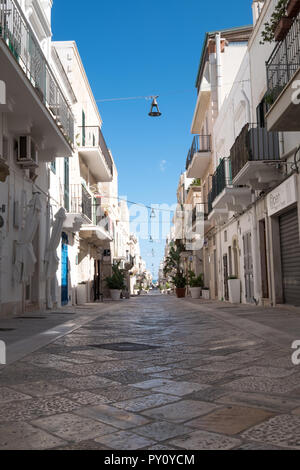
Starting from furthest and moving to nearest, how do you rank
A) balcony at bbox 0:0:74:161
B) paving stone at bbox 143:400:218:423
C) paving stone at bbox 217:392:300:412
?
1. balcony at bbox 0:0:74:161
2. paving stone at bbox 217:392:300:412
3. paving stone at bbox 143:400:218:423

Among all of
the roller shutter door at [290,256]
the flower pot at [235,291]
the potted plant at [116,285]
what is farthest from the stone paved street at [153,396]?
the potted plant at [116,285]

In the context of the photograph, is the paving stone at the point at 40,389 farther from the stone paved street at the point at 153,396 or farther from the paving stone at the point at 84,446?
the paving stone at the point at 84,446

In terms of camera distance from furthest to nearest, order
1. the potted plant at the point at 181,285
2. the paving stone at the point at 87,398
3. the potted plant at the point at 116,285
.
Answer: the potted plant at the point at 181,285 → the potted plant at the point at 116,285 → the paving stone at the point at 87,398

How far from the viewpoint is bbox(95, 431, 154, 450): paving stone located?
228 centimetres

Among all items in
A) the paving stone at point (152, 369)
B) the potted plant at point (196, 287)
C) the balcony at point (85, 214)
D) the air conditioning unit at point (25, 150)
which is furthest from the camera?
the potted plant at point (196, 287)

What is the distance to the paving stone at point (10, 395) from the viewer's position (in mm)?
3311

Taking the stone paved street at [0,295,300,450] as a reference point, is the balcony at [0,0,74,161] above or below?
above

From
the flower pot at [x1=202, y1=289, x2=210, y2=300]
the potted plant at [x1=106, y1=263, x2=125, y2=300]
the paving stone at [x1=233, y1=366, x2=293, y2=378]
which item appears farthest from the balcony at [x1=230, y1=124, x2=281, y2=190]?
the potted plant at [x1=106, y1=263, x2=125, y2=300]

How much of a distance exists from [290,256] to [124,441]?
11095 mm

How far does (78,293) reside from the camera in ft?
68.1

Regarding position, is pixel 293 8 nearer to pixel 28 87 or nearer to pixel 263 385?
pixel 28 87

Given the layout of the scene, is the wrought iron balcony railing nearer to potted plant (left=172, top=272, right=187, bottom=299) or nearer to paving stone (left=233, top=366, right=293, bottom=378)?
paving stone (left=233, top=366, right=293, bottom=378)

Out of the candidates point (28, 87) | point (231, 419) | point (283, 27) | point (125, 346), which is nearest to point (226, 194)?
point (283, 27)
